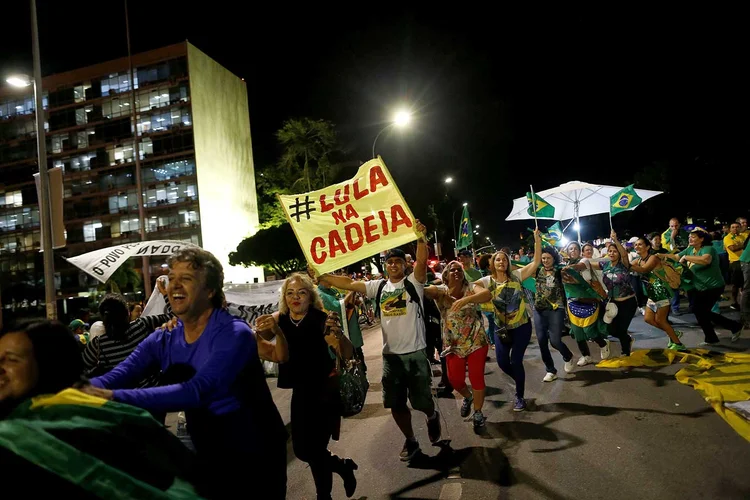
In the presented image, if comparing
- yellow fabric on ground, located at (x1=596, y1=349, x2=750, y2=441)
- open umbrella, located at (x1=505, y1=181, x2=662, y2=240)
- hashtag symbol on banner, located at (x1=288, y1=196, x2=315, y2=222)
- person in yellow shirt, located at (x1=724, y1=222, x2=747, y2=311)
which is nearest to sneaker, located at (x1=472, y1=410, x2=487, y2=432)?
yellow fabric on ground, located at (x1=596, y1=349, x2=750, y2=441)

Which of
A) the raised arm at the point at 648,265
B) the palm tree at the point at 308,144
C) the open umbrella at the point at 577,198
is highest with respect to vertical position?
the palm tree at the point at 308,144

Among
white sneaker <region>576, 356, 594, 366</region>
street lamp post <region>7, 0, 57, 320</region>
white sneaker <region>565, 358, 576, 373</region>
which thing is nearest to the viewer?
white sneaker <region>565, 358, 576, 373</region>

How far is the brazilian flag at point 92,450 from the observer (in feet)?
4.78

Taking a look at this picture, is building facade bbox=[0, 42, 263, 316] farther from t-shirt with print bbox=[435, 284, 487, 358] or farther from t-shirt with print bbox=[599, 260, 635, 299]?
t-shirt with print bbox=[435, 284, 487, 358]

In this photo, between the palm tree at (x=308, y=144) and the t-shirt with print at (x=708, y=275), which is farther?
the palm tree at (x=308, y=144)

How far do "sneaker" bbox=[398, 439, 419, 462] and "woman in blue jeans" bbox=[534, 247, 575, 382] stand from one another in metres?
3.22

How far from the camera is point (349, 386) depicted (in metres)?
4.34

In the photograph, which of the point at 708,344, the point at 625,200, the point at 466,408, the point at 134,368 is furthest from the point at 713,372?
the point at 134,368

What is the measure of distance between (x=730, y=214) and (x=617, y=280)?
118 feet

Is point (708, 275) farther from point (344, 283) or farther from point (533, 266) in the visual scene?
point (344, 283)

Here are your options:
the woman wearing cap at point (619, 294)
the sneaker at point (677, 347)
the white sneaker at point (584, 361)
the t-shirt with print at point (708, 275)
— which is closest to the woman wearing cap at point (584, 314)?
the white sneaker at point (584, 361)

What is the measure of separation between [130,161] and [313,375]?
218 feet

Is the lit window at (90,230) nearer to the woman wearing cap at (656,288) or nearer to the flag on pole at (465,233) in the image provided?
the flag on pole at (465,233)

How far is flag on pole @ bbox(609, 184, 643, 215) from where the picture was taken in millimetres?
12008
